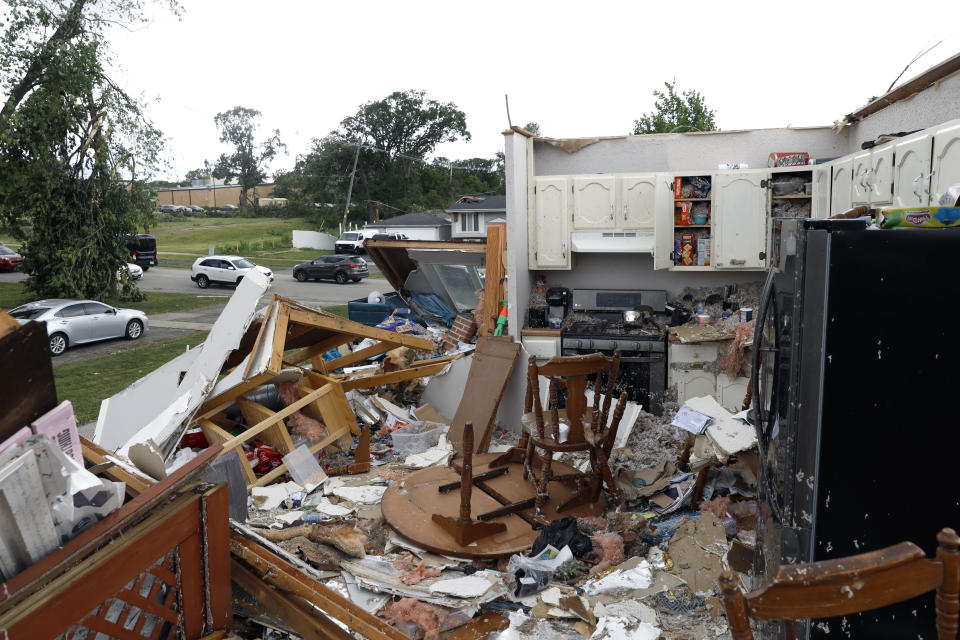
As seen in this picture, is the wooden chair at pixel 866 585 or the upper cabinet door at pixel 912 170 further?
the upper cabinet door at pixel 912 170

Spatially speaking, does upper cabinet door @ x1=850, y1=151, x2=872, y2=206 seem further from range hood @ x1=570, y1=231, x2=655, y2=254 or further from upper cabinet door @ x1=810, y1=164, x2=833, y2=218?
range hood @ x1=570, y1=231, x2=655, y2=254

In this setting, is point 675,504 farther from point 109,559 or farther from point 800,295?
point 109,559

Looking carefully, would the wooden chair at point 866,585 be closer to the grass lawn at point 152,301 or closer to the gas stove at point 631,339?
the gas stove at point 631,339

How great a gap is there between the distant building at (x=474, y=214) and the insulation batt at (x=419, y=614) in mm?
27579

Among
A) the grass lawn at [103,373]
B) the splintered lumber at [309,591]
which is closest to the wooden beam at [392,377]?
the grass lawn at [103,373]

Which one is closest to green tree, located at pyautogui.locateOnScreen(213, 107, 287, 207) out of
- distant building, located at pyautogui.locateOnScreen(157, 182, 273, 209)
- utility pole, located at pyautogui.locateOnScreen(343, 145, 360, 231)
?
distant building, located at pyautogui.locateOnScreen(157, 182, 273, 209)

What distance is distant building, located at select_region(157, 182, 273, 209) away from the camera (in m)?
60.8

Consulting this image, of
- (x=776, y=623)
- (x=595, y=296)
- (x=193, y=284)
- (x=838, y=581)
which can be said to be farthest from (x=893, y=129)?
(x=193, y=284)

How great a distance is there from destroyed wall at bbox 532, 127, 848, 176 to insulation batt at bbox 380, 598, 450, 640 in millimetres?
6063

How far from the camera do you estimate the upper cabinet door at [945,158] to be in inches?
149

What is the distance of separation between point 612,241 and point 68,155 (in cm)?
1666

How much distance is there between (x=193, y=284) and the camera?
26.9 m

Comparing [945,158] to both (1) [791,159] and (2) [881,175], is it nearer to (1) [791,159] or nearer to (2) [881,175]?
(2) [881,175]

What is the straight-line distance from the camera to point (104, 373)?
1210cm
